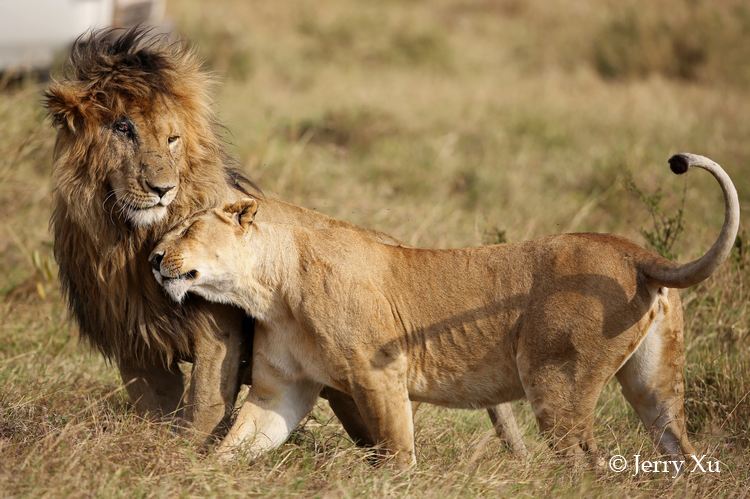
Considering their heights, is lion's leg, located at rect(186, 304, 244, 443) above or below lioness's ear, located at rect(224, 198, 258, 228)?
below

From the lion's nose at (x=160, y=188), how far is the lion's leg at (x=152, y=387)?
635mm

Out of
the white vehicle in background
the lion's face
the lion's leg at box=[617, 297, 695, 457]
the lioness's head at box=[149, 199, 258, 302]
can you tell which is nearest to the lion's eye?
the lion's face

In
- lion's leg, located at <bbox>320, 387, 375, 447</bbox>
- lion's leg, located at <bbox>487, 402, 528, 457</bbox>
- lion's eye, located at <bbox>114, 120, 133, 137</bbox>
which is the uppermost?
lion's eye, located at <bbox>114, 120, 133, 137</bbox>

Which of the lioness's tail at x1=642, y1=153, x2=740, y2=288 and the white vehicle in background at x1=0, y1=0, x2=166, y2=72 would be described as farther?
the white vehicle in background at x1=0, y1=0, x2=166, y2=72

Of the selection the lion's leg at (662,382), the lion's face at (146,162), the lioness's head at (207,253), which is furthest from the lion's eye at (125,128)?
the lion's leg at (662,382)

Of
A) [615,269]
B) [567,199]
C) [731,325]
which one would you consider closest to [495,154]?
[567,199]

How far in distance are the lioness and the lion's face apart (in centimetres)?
12

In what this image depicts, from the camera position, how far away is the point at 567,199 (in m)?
7.70

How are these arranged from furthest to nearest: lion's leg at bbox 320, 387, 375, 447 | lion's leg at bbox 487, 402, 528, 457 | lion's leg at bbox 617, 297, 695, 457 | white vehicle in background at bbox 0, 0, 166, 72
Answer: white vehicle in background at bbox 0, 0, 166, 72, lion's leg at bbox 487, 402, 528, 457, lion's leg at bbox 320, 387, 375, 447, lion's leg at bbox 617, 297, 695, 457

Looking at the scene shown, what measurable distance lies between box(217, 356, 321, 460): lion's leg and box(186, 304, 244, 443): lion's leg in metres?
0.06

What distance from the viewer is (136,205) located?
12.0 ft

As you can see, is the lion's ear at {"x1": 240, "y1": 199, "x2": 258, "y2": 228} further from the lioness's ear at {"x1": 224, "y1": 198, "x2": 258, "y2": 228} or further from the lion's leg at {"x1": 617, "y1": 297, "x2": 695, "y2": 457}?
the lion's leg at {"x1": 617, "y1": 297, "x2": 695, "y2": 457}

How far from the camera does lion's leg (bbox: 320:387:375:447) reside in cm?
407

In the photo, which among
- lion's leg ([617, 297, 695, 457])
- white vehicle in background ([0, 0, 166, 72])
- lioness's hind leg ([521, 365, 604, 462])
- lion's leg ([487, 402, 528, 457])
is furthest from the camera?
white vehicle in background ([0, 0, 166, 72])
